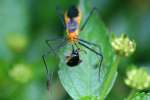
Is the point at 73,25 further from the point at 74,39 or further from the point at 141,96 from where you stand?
the point at 141,96

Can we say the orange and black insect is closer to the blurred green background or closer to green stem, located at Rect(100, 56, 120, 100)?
green stem, located at Rect(100, 56, 120, 100)

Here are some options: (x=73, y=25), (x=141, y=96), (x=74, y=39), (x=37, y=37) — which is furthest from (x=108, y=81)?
(x=37, y=37)

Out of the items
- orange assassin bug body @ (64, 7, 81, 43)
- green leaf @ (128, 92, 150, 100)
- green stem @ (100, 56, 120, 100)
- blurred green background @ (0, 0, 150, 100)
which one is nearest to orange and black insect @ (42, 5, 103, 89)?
orange assassin bug body @ (64, 7, 81, 43)

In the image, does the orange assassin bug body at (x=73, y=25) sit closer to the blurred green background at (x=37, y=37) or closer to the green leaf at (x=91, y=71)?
the green leaf at (x=91, y=71)

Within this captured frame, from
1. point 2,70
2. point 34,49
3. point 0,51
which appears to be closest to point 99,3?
point 34,49

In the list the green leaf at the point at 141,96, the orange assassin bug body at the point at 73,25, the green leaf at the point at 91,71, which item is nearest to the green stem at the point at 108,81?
the green leaf at the point at 91,71
